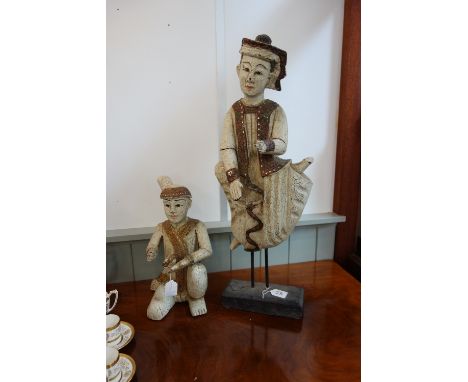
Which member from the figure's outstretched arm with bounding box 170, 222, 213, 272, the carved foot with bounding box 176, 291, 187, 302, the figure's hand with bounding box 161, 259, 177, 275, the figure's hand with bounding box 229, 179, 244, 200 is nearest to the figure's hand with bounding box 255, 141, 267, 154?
the figure's hand with bounding box 229, 179, 244, 200

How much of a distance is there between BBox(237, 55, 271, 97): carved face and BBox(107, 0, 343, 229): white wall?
12.4 inches

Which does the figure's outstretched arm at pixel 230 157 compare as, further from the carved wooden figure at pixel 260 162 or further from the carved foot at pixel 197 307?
the carved foot at pixel 197 307

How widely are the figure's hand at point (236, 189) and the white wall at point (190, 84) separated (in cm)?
38

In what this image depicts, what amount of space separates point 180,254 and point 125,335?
288mm

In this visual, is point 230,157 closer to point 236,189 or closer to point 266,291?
point 236,189

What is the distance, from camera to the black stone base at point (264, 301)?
1.01 m

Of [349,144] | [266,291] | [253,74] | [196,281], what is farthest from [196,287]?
[349,144]

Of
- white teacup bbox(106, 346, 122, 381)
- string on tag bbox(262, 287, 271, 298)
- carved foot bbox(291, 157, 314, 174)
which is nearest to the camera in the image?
white teacup bbox(106, 346, 122, 381)

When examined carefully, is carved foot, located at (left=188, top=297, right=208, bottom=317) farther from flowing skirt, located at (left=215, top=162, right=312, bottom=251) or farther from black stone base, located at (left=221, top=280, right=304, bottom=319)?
flowing skirt, located at (left=215, top=162, right=312, bottom=251)

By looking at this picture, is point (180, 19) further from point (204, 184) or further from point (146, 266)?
point (146, 266)

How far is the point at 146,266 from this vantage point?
1262 mm

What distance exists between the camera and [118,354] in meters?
0.73

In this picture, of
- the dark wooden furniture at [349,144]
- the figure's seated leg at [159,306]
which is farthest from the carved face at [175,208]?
the dark wooden furniture at [349,144]

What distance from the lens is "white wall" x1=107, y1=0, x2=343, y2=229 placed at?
1152 millimetres
